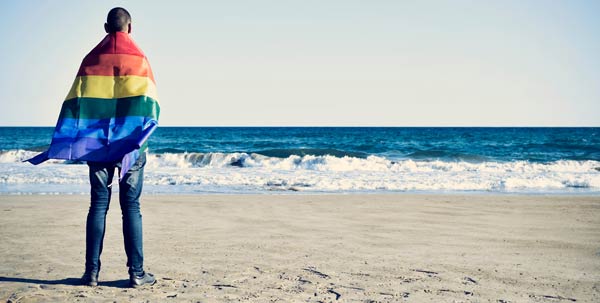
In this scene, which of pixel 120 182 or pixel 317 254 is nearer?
pixel 120 182

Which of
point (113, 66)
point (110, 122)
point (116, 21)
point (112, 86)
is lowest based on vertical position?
point (110, 122)

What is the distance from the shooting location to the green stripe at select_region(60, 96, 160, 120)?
11.6 ft

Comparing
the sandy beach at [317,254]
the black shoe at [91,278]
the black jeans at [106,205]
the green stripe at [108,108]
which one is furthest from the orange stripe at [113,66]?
the sandy beach at [317,254]

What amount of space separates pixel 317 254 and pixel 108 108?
2.17 m

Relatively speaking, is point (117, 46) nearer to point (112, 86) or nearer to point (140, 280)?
point (112, 86)

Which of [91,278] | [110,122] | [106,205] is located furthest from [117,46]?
[91,278]

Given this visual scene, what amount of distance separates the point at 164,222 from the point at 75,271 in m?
2.49

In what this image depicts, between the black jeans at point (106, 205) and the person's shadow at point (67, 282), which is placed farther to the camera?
the person's shadow at point (67, 282)

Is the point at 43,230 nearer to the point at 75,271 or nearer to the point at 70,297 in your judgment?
the point at 75,271

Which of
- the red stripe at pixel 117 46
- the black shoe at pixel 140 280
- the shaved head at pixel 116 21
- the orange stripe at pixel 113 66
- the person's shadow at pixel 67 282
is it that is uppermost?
the shaved head at pixel 116 21

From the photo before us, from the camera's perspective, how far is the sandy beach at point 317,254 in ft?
11.5

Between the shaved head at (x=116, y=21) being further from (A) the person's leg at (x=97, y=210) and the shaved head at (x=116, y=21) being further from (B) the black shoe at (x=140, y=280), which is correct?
(B) the black shoe at (x=140, y=280)

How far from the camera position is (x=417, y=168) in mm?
21641

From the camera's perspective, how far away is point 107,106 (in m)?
3.58
